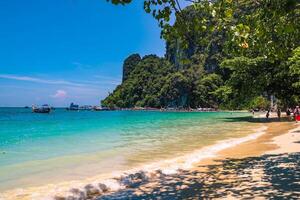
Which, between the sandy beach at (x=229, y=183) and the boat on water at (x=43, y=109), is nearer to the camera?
the sandy beach at (x=229, y=183)

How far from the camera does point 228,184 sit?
345 inches

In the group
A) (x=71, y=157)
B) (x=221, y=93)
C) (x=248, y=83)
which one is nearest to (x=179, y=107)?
(x=221, y=93)

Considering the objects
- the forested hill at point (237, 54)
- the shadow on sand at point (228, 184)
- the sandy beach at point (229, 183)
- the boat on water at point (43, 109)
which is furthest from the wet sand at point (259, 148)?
the boat on water at point (43, 109)

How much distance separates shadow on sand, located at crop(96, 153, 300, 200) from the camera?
25.2 feet

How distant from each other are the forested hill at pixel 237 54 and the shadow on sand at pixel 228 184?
280 centimetres

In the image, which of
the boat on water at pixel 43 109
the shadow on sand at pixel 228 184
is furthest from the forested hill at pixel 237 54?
the boat on water at pixel 43 109

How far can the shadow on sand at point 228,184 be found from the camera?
7.68 meters

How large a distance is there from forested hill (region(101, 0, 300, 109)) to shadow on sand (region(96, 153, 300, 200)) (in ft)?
9.20

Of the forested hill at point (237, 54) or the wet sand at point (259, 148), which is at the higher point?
the forested hill at point (237, 54)

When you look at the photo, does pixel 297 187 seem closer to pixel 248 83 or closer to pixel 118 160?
pixel 118 160

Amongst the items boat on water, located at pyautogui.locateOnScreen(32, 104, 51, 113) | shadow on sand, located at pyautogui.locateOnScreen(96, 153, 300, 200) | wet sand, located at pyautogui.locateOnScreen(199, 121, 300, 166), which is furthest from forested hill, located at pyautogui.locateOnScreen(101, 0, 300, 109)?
boat on water, located at pyautogui.locateOnScreen(32, 104, 51, 113)

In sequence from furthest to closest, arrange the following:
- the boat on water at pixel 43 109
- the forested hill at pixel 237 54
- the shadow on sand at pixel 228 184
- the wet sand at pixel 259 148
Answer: the boat on water at pixel 43 109 < the wet sand at pixel 259 148 < the shadow on sand at pixel 228 184 < the forested hill at pixel 237 54

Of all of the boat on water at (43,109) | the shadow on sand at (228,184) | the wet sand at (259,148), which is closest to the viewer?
the shadow on sand at (228,184)

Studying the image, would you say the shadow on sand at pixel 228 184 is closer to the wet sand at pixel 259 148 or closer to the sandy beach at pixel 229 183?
the sandy beach at pixel 229 183
